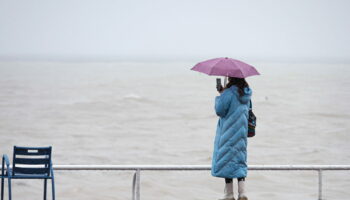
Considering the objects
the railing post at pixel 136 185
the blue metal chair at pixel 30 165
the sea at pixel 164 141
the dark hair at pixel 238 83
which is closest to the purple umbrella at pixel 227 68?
the dark hair at pixel 238 83

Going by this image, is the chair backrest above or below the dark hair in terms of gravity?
below

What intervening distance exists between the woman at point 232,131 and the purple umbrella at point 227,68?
10 cm

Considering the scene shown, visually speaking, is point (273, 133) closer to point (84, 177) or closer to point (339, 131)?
point (339, 131)

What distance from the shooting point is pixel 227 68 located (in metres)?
6.02

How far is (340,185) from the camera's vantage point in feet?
A: 44.7

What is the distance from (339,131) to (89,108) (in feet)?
55.8

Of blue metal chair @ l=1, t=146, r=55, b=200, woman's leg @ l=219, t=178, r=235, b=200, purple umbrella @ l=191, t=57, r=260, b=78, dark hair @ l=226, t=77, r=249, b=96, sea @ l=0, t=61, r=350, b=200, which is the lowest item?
sea @ l=0, t=61, r=350, b=200

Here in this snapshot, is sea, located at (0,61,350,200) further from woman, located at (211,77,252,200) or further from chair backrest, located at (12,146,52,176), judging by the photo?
chair backrest, located at (12,146,52,176)

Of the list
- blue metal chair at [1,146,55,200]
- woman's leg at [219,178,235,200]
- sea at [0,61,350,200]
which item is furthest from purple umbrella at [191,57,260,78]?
sea at [0,61,350,200]

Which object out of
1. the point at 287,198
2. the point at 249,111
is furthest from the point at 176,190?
the point at 249,111

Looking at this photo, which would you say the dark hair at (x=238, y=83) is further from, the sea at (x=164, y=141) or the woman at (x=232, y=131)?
the sea at (x=164, y=141)

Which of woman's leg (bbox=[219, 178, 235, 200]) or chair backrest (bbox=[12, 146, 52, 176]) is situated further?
woman's leg (bbox=[219, 178, 235, 200])

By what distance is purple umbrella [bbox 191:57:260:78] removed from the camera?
598cm

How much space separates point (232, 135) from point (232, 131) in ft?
0.11
